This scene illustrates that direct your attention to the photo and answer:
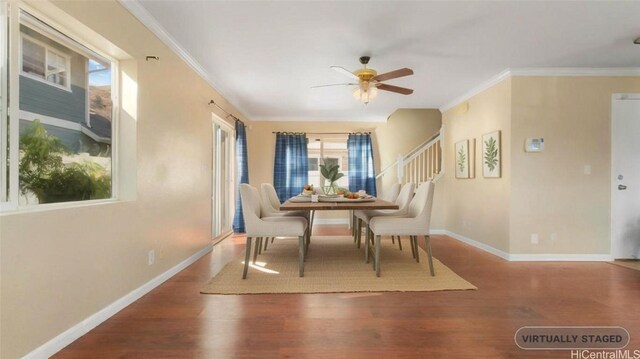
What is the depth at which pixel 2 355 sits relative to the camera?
4.58ft

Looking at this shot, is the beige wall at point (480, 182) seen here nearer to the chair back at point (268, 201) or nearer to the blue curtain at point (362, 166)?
the blue curtain at point (362, 166)

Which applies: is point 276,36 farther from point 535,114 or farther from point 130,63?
point 535,114

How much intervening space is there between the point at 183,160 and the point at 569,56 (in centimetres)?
436

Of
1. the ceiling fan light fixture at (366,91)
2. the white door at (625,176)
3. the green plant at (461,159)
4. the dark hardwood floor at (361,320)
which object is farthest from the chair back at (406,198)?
the white door at (625,176)

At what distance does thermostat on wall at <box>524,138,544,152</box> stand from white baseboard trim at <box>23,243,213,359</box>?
14.0ft

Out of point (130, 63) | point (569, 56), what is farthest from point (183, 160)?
point (569, 56)

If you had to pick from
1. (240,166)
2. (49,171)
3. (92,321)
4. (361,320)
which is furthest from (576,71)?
(92,321)

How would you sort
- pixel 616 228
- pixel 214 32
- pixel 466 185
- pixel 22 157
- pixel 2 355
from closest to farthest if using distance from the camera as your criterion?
pixel 2 355 < pixel 22 157 < pixel 214 32 < pixel 616 228 < pixel 466 185

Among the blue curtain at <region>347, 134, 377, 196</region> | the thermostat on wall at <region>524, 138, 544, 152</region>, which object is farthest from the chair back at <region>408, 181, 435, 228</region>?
the blue curtain at <region>347, 134, 377, 196</region>

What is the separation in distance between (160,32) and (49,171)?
1606 mm

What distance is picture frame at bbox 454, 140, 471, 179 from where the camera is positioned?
4.68 metres

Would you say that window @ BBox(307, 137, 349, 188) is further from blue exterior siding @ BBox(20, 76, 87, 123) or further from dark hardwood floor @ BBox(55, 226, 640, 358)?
blue exterior siding @ BBox(20, 76, 87, 123)

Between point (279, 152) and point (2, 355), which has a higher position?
point (279, 152)

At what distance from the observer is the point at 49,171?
5.83ft
